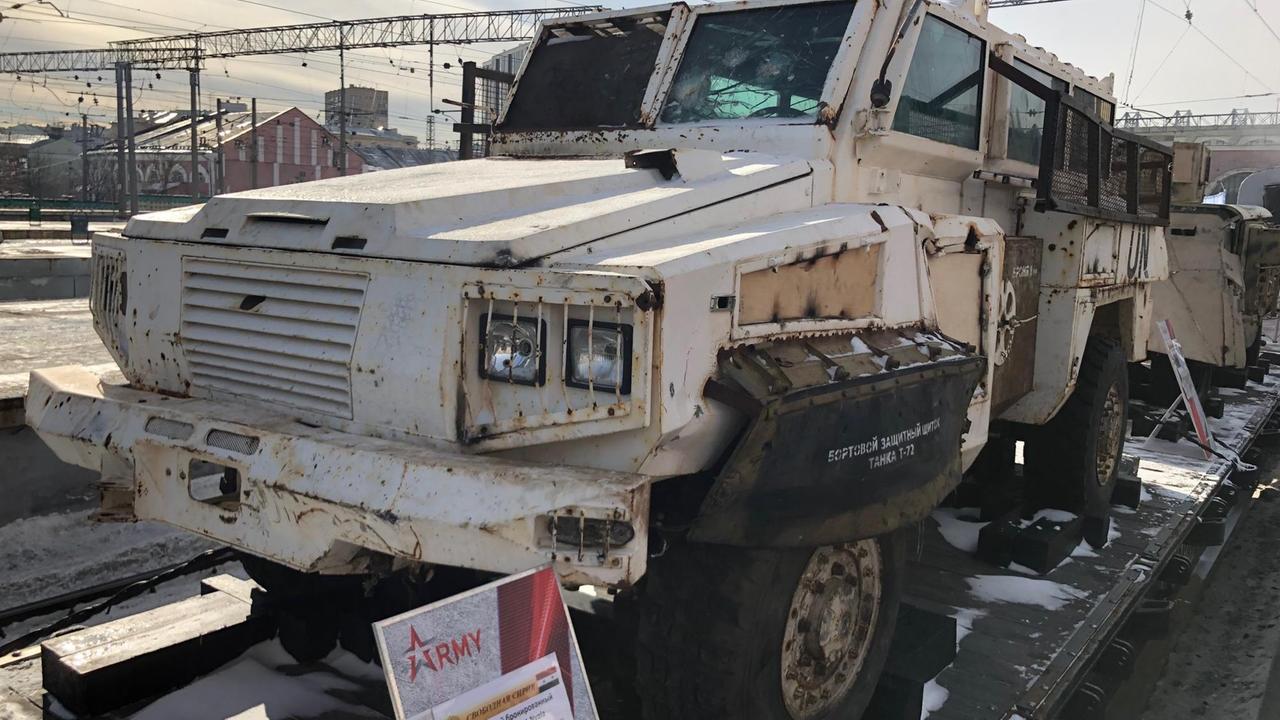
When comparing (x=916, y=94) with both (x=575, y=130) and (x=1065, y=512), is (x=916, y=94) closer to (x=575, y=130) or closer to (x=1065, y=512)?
(x=575, y=130)

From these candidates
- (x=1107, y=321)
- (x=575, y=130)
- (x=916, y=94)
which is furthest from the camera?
(x=1107, y=321)

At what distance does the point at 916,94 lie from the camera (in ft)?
13.5

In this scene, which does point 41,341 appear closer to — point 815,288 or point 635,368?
point 815,288

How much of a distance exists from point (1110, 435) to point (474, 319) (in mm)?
4331

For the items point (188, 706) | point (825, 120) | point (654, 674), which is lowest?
point (188, 706)

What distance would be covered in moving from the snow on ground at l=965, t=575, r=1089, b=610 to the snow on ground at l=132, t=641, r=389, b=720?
2.50 m

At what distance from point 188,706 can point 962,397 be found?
2631mm

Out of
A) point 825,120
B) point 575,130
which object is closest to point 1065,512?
point 825,120

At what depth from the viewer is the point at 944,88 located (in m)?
4.34

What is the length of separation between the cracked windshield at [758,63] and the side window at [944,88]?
35cm

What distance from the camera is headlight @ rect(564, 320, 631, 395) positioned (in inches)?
94.5

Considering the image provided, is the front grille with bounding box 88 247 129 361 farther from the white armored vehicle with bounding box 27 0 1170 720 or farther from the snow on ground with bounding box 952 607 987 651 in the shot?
the snow on ground with bounding box 952 607 987 651

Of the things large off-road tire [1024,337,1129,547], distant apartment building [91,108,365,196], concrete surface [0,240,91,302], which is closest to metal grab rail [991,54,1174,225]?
large off-road tire [1024,337,1129,547]

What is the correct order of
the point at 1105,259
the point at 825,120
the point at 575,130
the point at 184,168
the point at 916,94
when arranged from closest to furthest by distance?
the point at 825,120, the point at 916,94, the point at 575,130, the point at 1105,259, the point at 184,168
